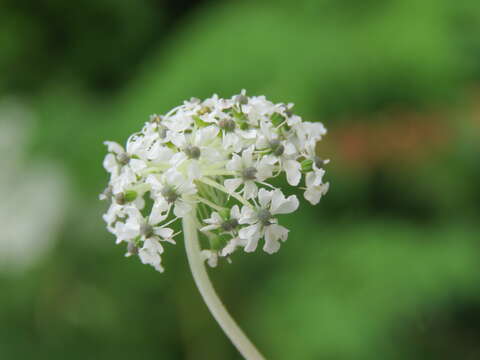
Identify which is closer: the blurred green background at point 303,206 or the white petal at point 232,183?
the white petal at point 232,183

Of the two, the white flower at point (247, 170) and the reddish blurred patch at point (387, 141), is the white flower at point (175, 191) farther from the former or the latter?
the reddish blurred patch at point (387, 141)

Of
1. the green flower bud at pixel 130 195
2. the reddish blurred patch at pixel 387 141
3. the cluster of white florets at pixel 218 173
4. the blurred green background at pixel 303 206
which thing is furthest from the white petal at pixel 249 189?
the reddish blurred patch at pixel 387 141

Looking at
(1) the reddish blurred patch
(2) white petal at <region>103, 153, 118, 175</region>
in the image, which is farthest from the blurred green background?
(2) white petal at <region>103, 153, 118, 175</region>

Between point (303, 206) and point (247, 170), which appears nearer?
point (247, 170)

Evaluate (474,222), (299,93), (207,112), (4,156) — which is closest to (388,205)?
(474,222)

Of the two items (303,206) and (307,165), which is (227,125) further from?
(303,206)

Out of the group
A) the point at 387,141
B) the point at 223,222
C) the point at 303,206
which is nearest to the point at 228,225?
the point at 223,222

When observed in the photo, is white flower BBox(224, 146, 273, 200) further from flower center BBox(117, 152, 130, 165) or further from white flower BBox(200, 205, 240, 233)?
flower center BBox(117, 152, 130, 165)

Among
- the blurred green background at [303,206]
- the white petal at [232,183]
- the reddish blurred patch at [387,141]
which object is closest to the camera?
the white petal at [232,183]
